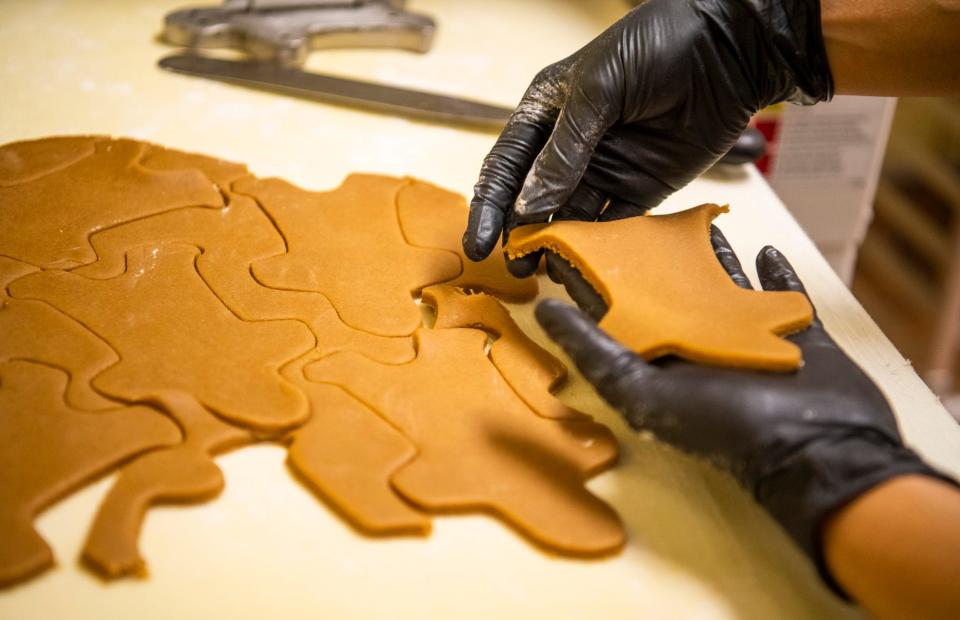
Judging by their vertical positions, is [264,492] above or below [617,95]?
below

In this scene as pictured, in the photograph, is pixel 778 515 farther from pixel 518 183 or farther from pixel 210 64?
pixel 210 64

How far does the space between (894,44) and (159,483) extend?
174 cm

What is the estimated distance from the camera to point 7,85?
2559 mm

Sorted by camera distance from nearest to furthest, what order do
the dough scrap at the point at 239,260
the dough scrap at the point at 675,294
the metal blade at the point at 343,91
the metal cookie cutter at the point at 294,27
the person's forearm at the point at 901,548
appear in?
the person's forearm at the point at 901,548
the dough scrap at the point at 675,294
the dough scrap at the point at 239,260
the metal blade at the point at 343,91
the metal cookie cutter at the point at 294,27

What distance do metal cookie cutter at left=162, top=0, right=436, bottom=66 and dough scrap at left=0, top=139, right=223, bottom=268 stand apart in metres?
0.70

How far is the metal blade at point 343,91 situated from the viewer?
8.38 feet

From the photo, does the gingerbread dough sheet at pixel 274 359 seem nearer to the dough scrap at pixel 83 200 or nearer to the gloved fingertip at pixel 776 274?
the dough scrap at pixel 83 200

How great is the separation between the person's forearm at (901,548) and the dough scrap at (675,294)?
0.27m

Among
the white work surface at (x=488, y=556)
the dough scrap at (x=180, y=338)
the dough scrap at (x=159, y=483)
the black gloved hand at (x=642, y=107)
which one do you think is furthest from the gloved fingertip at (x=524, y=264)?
the dough scrap at (x=159, y=483)

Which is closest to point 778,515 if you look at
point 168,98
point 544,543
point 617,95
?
point 544,543

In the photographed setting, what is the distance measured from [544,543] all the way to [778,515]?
37cm

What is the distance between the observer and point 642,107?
74.7 inches

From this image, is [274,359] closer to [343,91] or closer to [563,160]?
[563,160]

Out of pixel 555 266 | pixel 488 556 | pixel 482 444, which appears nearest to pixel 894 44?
pixel 555 266
